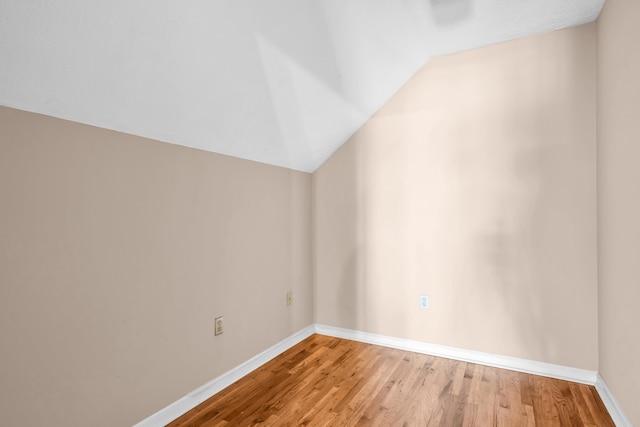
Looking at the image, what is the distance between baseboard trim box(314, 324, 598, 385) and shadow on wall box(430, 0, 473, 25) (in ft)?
7.54

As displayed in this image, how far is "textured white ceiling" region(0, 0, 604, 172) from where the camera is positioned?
1.16m

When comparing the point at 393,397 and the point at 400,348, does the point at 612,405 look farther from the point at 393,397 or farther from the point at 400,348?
the point at 400,348

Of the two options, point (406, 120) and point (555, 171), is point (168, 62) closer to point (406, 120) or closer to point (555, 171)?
point (406, 120)

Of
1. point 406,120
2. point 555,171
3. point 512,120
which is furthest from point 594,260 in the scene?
point 406,120

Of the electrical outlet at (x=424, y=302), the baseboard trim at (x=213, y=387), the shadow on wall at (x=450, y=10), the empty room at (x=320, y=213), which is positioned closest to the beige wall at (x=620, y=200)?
the empty room at (x=320, y=213)

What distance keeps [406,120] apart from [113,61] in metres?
2.09

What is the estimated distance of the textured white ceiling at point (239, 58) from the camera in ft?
3.81

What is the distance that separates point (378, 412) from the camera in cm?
188

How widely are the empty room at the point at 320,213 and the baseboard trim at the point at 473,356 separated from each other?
0.04 ft

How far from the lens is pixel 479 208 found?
247cm

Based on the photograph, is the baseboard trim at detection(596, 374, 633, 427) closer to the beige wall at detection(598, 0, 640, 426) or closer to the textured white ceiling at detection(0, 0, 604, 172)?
the beige wall at detection(598, 0, 640, 426)

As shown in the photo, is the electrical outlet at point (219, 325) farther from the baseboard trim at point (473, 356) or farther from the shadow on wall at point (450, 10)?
the shadow on wall at point (450, 10)

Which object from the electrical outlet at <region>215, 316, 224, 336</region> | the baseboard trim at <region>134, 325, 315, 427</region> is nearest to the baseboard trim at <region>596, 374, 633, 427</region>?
the baseboard trim at <region>134, 325, 315, 427</region>

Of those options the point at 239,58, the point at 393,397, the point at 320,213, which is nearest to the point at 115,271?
the point at 239,58
